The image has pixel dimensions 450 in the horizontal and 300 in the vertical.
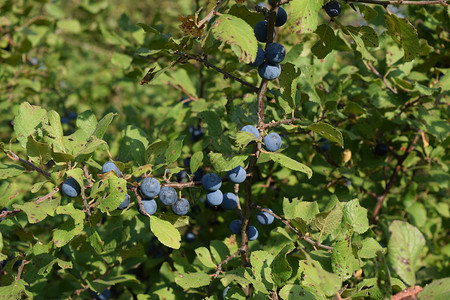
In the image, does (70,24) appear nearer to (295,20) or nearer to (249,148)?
(249,148)

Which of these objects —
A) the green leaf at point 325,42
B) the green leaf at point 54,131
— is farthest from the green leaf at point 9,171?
the green leaf at point 325,42

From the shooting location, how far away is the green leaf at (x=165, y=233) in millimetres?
1154

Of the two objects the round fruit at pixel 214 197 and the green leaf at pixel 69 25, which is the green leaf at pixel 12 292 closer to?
the round fruit at pixel 214 197

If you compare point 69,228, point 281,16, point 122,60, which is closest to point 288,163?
point 281,16

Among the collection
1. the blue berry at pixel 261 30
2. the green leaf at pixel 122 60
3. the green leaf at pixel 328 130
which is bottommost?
the green leaf at pixel 122 60

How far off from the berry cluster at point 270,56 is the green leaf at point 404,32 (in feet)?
1.10

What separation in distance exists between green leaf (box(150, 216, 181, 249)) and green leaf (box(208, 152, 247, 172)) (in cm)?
23

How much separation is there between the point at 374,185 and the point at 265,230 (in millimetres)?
702

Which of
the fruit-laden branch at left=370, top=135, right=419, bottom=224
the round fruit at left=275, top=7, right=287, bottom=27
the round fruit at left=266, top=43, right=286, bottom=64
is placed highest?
the round fruit at left=275, top=7, right=287, bottom=27

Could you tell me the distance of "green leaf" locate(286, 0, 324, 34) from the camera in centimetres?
108

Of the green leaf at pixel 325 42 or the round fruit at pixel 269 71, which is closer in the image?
the round fruit at pixel 269 71

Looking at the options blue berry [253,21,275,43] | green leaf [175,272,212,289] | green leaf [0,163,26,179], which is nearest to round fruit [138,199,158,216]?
green leaf [175,272,212,289]

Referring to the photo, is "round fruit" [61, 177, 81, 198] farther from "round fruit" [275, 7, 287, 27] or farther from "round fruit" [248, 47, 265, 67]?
"round fruit" [275, 7, 287, 27]

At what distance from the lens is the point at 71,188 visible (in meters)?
1.16
